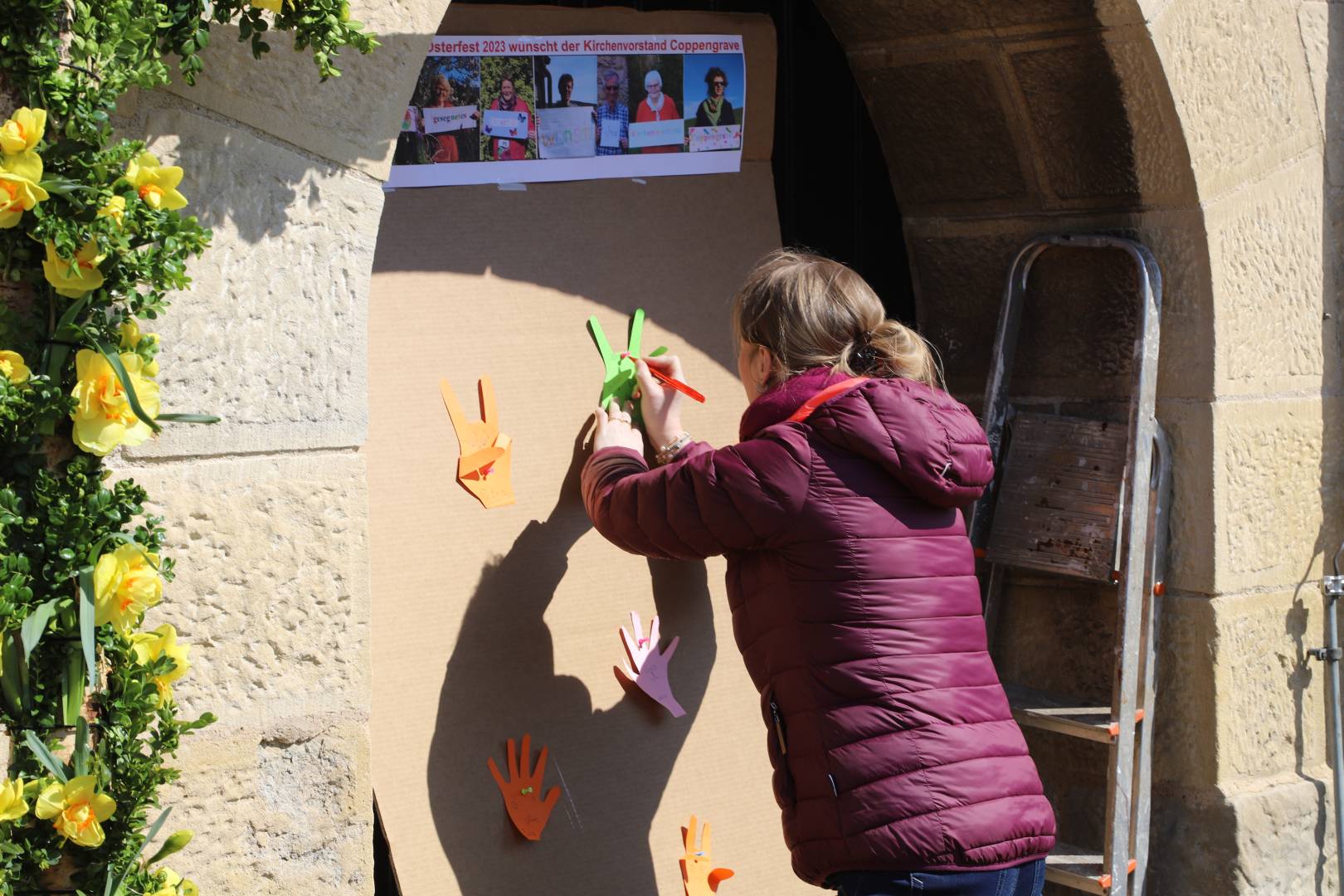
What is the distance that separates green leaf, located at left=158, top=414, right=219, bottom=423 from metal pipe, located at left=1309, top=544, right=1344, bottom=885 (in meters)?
2.30

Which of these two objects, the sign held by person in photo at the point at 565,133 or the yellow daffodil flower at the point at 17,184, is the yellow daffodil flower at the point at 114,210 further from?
the sign held by person in photo at the point at 565,133

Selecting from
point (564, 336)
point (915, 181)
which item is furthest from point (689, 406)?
point (915, 181)

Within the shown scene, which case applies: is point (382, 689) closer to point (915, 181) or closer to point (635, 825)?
point (635, 825)

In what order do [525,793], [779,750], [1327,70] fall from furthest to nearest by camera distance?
[1327,70] < [525,793] < [779,750]

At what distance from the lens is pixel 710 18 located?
2502 mm

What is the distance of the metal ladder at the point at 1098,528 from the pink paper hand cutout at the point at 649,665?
79 cm

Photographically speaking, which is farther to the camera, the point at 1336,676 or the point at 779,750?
the point at 1336,676

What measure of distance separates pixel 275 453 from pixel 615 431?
2.23 ft

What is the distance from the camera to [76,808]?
143cm

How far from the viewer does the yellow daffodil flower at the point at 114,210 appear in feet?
4.60

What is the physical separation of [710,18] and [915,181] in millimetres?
674

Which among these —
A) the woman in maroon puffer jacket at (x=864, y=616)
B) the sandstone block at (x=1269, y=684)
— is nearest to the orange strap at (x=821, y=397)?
the woman in maroon puffer jacket at (x=864, y=616)

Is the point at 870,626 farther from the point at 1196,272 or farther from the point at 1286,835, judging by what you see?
the point at 1286,835

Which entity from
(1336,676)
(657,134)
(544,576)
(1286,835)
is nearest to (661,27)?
(657,134)
